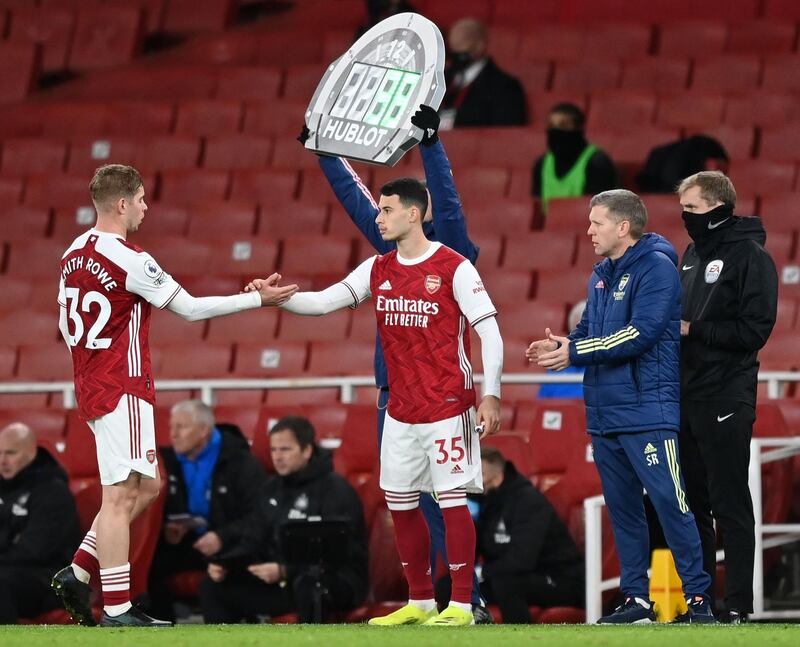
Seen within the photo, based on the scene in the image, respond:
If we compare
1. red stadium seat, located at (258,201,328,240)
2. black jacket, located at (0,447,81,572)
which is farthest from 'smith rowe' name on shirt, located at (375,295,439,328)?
red stadium seat, located at (258,201,328,240)

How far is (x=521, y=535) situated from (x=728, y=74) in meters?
6.54

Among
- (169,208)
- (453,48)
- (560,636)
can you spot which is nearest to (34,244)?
(169,208)

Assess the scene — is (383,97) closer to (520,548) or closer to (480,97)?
(520,548)

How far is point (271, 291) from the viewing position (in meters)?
6.61

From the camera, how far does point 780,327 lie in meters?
11.0

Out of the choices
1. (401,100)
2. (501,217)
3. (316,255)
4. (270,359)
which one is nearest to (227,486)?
(270,359)

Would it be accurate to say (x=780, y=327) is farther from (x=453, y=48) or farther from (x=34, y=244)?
(x=34, y=244)

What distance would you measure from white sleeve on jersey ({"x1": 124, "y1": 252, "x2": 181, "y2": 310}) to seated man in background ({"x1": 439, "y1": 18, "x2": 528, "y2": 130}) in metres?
7.32

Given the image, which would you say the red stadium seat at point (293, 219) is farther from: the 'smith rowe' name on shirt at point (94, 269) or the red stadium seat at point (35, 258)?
the 'smith rowe' name on shirt at point (94, 269)

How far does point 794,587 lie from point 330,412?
2952mm

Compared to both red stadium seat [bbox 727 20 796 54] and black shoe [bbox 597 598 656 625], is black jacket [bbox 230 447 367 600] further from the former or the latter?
red stadium seat [bbox 727 20 796 54]

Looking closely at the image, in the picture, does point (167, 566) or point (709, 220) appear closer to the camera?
point (709, 220)

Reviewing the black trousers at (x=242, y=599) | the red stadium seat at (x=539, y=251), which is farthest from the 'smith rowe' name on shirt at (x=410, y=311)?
the red stadium seat at (x=539, y=251)

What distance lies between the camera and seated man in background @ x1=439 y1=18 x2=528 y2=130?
13430mm
